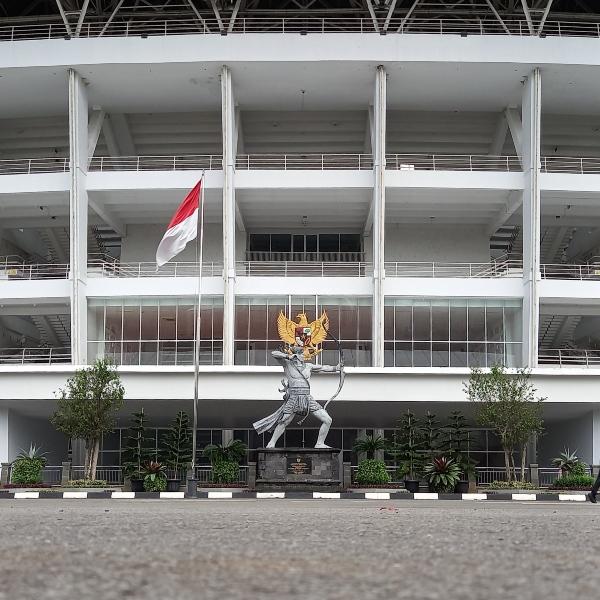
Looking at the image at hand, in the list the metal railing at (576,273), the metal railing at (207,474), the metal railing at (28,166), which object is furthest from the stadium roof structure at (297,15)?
the metal railing at (207,474)

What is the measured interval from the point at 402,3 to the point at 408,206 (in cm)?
1140

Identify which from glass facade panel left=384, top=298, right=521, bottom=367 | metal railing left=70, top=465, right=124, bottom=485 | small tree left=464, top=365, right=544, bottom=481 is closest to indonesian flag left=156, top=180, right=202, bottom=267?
glass facade panel left=384, top=298, right=521, bottom=367

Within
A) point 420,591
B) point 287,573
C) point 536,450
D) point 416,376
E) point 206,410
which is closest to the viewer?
point 420,591

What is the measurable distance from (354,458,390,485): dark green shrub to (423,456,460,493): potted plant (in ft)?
17.5

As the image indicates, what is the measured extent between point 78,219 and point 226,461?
13191 millimetres

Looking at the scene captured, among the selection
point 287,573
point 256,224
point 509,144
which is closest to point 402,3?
point 509,144

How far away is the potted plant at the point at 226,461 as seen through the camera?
44.6 meters

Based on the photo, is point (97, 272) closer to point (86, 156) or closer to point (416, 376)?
point (86, 156)

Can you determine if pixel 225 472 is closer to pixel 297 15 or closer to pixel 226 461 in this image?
pixel 226 461

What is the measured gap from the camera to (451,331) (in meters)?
51.0

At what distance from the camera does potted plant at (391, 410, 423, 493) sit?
45125 mm

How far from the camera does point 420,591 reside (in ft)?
26.5

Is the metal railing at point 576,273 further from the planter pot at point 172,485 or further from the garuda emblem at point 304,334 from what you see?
the planter pot at point 172,485

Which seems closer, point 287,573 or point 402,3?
point 287,573
